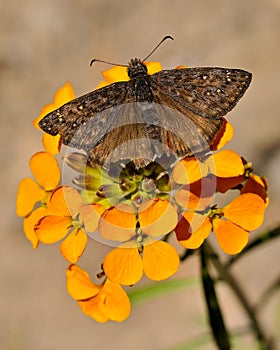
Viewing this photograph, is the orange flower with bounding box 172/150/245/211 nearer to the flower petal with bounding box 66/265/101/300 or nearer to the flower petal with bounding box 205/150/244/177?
the flower petal with bounding box 205/150/244/177

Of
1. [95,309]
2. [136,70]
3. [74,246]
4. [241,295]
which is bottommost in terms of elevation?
[241,295]

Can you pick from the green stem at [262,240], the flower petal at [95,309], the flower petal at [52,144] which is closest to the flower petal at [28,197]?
the flower petal at [52,144]

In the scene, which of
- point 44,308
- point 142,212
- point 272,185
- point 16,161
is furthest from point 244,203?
point 16,161

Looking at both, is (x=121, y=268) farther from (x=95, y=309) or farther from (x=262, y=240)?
(x=262, y=240)

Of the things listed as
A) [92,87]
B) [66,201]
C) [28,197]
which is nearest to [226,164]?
[66,201]

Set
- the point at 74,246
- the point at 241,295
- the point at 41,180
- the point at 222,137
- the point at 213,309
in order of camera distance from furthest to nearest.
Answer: the point at 241,295 → the point at 213,309 → the point at 41,180 → the point at 222,137 → the point at 74,246

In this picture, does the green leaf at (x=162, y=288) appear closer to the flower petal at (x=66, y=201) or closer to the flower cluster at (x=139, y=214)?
the flower cluster at (x=139, y=214)
